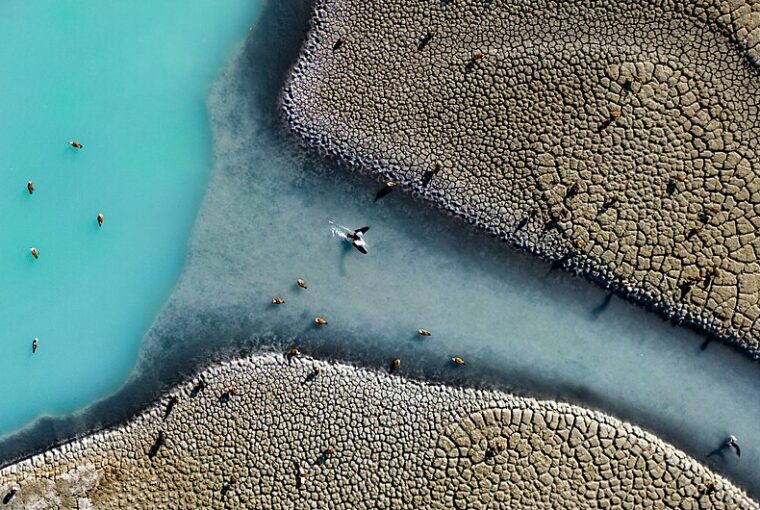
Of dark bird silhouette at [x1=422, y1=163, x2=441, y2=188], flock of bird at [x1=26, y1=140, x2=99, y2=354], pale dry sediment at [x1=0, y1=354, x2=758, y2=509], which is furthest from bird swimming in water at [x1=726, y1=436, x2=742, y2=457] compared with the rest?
flock of bird at [x1=26, y1=140, x2=99, y2=354]

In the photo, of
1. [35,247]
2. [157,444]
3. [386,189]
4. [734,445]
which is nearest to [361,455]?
[157,444]

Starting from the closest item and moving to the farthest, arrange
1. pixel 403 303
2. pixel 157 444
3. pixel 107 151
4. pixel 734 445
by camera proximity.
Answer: pixel 734 445 < pixel 157 444 < pixel 403 303 < pixel 107 151

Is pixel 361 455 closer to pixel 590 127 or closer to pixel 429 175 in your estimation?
pixel 429 175

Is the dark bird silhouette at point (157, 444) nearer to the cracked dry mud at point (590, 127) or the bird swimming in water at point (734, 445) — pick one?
the cracked dry mud at point (590, 127)

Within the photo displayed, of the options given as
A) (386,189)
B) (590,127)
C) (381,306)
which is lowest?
(381,306)

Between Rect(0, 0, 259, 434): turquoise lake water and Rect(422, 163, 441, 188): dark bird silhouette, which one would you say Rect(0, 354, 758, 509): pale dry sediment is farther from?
Rect(422, 163, 441, 188): dark bird silhouette

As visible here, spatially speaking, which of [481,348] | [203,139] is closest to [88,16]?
[203,139]
